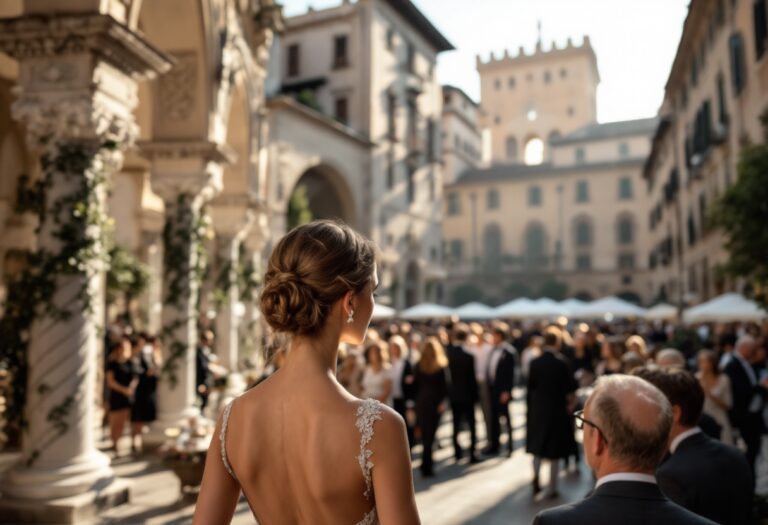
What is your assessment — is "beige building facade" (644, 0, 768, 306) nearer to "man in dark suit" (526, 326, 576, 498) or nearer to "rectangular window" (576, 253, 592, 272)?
"man in dark suit" (526, 326, 576, 498)

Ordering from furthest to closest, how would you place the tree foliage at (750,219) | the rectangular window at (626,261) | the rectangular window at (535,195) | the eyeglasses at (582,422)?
the rectangular window at (535,195) < the rectangular window at (626,261) < the tree foliage at (750,219) < the eyeglasses at (582,422)

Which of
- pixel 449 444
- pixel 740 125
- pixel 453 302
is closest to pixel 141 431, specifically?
pixel 449 444

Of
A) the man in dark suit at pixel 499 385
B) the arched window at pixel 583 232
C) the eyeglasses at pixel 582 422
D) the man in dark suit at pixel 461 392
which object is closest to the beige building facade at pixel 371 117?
the man in dark suit at pixel 499 385

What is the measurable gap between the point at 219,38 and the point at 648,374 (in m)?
9.02

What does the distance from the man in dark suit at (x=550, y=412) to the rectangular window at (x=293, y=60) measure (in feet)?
106

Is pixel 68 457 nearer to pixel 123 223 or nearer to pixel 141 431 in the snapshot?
pixel 141 431

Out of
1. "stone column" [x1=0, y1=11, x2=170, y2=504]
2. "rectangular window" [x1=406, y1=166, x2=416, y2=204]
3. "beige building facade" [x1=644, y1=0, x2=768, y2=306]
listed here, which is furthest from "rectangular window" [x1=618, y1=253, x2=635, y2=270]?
"stone column" [x1=0, y1=11, x2=170, y2=504]

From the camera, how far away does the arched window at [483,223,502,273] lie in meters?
61.6

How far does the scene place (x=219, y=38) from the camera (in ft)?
35.1

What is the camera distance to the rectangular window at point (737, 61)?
19.5 meters

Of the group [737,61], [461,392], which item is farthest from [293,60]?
[461,392]

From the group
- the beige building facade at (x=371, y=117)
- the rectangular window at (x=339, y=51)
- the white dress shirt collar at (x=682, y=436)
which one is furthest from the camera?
the rectangular window at (x=339, y=51)

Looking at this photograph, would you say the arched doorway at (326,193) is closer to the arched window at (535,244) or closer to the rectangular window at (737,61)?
the rectangular window at (737,61)

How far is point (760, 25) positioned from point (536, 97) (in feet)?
199
